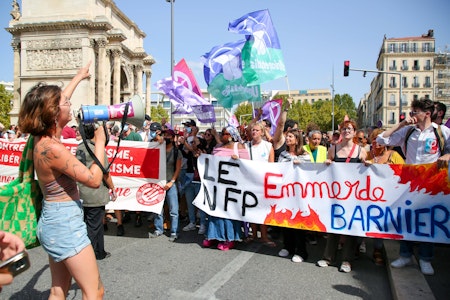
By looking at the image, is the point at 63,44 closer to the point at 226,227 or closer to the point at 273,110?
the point at 273,110

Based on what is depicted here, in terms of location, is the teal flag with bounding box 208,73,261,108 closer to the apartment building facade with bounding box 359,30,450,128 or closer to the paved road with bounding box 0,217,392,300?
the paved road with bounding box 0,217,392,300

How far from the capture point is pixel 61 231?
8.31ft

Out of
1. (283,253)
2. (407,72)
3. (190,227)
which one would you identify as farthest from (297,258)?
(407,72)

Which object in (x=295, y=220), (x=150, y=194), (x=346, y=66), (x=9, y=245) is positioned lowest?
(x=295, y=220)

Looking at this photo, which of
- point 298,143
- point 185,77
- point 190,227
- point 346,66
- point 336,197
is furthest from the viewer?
point 346,66

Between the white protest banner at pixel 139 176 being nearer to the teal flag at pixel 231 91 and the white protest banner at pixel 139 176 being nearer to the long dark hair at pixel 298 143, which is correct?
the teal flag at pixel 231 91

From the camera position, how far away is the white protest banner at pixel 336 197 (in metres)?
4.45

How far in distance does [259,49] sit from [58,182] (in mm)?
4841

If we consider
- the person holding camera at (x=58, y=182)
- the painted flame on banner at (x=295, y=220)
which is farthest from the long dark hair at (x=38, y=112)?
the painted flame on banner at (x=295, y=220)

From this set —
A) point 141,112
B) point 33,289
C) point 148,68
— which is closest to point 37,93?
point 141,112

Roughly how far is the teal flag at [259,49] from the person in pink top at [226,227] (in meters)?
1.35

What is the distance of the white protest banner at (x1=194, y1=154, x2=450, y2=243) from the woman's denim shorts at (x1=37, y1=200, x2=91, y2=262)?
319 centimetres

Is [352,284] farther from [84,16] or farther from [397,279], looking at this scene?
[84,16]

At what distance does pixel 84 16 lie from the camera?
35.5m
